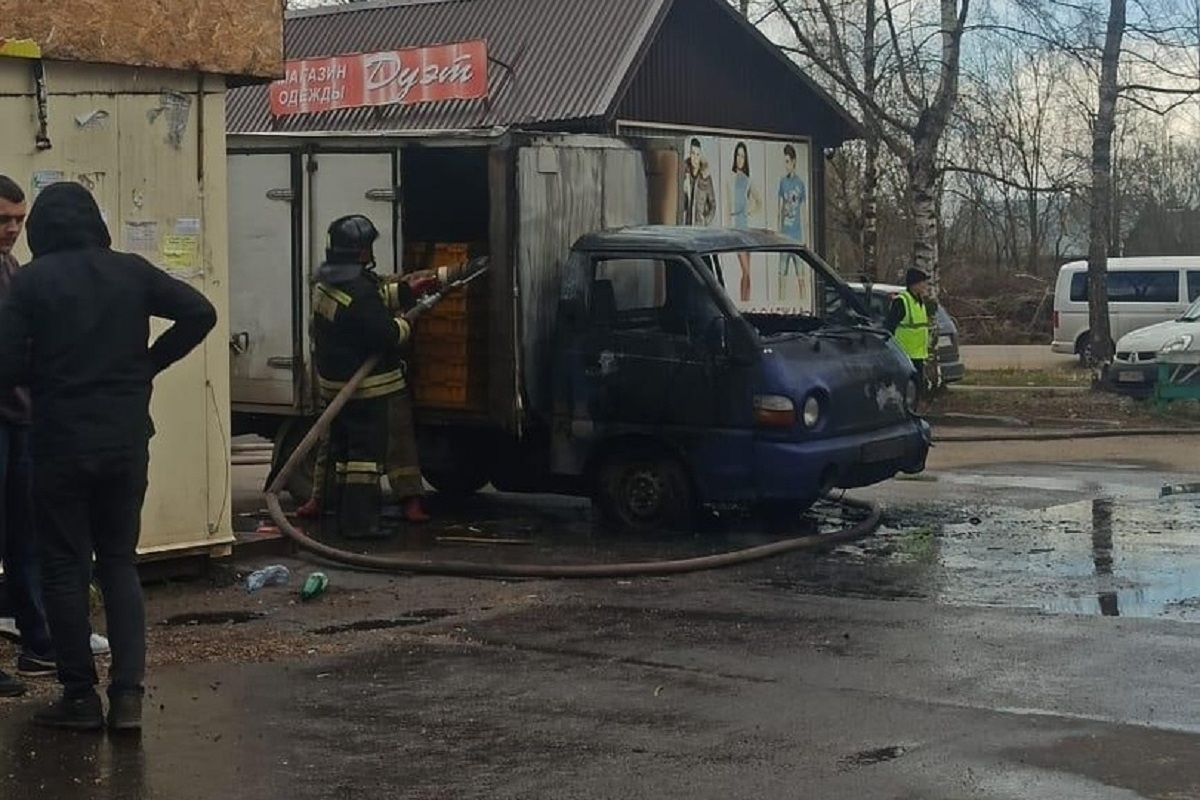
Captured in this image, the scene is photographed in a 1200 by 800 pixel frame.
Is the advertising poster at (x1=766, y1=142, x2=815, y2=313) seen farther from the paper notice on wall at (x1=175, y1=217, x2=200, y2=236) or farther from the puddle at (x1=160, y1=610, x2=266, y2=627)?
the puddle at (x1=160, y1=610, x2=266, y2=627)

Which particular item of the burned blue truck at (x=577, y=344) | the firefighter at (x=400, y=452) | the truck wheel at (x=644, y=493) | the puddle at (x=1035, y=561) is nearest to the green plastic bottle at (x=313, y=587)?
the firefighter at (x=400, y=452)

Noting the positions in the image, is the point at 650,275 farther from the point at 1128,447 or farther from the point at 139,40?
the point at 1128,447

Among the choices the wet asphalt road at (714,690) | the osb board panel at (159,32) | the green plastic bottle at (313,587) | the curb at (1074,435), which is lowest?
the wet asphalt road at (714,690)

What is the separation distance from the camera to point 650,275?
11.5 metres

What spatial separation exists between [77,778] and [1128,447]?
12657 millimetres

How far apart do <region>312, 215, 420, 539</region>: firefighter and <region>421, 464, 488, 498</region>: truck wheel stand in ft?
4.76

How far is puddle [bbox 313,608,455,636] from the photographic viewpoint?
8.53 m

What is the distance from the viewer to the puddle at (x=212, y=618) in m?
8.71

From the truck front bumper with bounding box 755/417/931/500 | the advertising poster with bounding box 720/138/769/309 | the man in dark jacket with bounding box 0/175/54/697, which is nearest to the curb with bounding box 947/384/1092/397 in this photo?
the advertising poster with bounding box 720/138/769/309

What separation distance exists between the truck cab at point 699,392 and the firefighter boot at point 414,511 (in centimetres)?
104

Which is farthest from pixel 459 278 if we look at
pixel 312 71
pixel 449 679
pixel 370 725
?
pixel 312 71

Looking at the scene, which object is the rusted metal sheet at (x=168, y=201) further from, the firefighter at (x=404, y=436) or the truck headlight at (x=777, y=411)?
the truck headlight at (x=777, y=411)

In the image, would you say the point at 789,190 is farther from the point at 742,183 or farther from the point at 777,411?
the point at 777,411

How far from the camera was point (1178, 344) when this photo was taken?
20.2 metres
